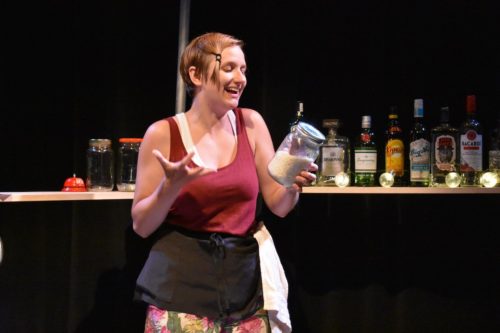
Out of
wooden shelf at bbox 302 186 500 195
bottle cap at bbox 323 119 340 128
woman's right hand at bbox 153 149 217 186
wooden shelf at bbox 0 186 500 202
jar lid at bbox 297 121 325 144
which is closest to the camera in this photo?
woman's right hand at bbox 153 149 217 186

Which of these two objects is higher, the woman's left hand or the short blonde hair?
the short blonde hair

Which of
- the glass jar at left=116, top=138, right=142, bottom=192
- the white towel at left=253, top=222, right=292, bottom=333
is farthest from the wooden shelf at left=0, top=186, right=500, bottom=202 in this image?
the white towel at left=253, top=222, right=292, bottom=333

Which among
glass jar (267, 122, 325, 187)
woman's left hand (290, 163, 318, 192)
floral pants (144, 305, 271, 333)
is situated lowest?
floral pants (144, 305, 271, 333)

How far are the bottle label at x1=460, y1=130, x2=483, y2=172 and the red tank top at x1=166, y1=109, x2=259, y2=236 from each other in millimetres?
757

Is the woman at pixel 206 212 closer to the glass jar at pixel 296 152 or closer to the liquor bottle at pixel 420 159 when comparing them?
the glass jar at pixel 296 152

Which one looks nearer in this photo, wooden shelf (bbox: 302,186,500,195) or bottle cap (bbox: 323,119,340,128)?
wooden shelf (bbox: 302,186,500,195)

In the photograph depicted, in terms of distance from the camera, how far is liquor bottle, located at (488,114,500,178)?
1.62m

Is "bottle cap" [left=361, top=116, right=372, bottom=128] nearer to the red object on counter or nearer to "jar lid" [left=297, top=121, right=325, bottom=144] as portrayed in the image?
"jar lid" [left=297, top=121, right=325, bottom=144]

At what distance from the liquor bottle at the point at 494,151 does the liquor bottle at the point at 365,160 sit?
37 centimetres

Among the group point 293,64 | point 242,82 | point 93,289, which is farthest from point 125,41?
point 93,289

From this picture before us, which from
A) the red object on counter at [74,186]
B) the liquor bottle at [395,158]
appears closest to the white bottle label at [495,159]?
the liquor bottle at [395,158]

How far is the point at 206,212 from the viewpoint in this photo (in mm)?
1193

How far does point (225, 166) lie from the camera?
3.95 feet

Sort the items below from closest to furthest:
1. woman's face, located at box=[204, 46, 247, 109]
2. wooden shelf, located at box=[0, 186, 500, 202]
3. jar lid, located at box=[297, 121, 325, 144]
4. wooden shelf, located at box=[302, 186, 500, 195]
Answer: jar lid, located at box=[297, 121, 325, 144] < woman's face, located at box=[204, 46, 247, 109] < wooden shelf, located at box=[0, 186, 500, 202] < wooden shelf, located at box=[302, 186, 500, 195]
